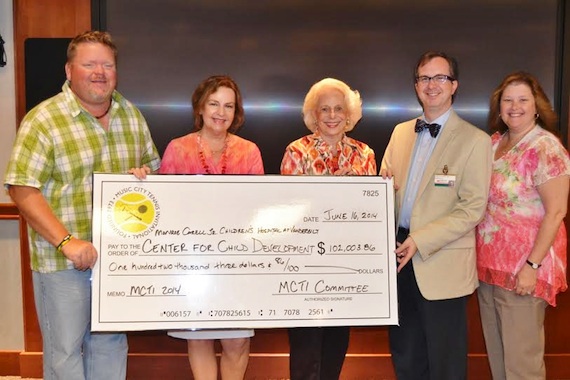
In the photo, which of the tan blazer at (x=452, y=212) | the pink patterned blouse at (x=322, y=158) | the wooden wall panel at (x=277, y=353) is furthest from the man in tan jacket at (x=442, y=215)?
the wooden wall panel at (x=277, y=353)

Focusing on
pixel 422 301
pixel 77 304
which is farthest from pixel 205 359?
pixel 422 301

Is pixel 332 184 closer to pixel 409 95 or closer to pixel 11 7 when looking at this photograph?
pixel 409 95

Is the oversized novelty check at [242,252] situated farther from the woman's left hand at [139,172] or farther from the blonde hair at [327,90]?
the blonde hair at [327,90]

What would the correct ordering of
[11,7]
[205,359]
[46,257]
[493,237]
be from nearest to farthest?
1. [46,257]
2. [493,237]
3. [205,359]
4. [11,7]

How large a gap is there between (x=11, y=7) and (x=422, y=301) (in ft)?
9.36

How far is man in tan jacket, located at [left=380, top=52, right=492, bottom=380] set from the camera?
245 centimetres

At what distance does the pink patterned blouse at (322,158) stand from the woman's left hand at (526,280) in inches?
32.3

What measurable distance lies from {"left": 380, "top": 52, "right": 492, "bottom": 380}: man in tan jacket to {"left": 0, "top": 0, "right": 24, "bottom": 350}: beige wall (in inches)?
91.6

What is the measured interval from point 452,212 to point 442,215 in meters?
0.04

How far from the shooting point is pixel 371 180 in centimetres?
258

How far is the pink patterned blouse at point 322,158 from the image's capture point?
9.17ft

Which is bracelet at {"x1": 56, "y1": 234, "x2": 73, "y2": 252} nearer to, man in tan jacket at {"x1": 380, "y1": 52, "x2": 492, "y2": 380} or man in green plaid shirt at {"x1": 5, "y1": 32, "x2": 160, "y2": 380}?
man in green plaid shirt at {"x1": 5, "y1": 32, "x2": 160, "y2": 380}

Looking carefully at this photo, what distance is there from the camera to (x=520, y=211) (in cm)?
260

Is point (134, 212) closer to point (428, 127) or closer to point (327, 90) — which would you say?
point (327, 90)
